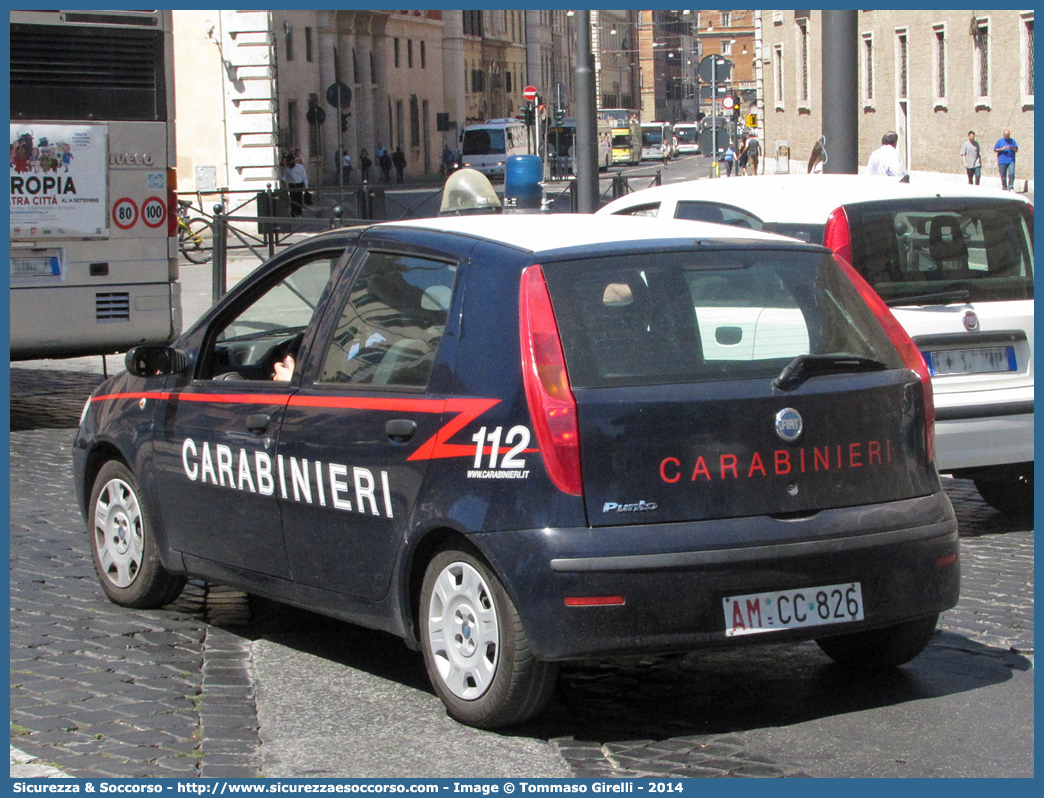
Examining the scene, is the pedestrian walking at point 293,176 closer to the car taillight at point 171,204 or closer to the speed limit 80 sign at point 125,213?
the car taillight at point 171,204

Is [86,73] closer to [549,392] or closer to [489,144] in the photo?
[549,392]

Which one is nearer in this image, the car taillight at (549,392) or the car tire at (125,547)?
the car taillight at (549,392)

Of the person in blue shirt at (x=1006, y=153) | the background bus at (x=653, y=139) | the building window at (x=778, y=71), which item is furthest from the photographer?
the background bus at (x=653, y=139)

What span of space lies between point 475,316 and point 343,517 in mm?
874

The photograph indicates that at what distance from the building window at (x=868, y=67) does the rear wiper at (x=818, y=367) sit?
55.8 m

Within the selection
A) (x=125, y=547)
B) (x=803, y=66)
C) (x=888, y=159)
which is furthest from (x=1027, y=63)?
(x=125, y=547)

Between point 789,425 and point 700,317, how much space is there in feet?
1.39

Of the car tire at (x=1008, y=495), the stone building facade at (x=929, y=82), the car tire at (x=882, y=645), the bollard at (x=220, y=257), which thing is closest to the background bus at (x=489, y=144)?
the stone building facade at (x=929, y=82)

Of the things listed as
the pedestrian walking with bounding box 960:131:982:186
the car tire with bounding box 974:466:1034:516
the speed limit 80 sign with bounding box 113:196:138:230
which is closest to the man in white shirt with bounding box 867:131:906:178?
the speed limit 80 sign with bounding box 113:196:138:230

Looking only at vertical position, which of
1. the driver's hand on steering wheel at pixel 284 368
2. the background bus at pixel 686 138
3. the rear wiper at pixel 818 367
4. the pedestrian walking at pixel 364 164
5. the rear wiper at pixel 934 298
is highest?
the background bus at pixel 686 138

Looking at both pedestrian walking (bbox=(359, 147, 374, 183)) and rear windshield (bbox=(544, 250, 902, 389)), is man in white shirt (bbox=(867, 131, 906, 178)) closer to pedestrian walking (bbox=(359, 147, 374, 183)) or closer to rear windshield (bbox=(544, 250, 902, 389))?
rear windshield (bbox=(544, 250, 902, 389))

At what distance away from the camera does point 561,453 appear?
4.81 metres

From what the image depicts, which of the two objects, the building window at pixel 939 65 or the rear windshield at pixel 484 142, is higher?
the building window at pixel 939 65

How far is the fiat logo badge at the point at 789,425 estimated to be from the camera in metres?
5.01
